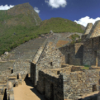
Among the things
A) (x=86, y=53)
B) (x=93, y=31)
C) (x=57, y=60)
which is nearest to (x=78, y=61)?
(x=86, y=53)

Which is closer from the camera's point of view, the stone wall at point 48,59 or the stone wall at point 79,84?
the stone wall at point 79,84

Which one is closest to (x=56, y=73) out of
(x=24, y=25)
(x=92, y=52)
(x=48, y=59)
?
(x=48, y=59)

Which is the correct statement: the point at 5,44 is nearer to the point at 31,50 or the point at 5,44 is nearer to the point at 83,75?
the point at 31,50

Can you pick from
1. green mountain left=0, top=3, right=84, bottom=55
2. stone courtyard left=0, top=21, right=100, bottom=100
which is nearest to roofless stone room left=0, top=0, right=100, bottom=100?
stone courtyard left=0, top=21, right=100, bottom=100

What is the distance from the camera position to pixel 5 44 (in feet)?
112

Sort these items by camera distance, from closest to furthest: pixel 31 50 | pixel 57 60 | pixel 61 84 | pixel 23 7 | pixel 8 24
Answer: pixel 61 84 < pixel 57 60 < pixel 31 50 < pixel 8 24 < pixel 23 7

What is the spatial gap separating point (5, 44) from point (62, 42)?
15.4 metres

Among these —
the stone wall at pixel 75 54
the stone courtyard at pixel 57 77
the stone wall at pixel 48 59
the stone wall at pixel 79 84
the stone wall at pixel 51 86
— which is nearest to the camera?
the stone wall at pixel 79 84

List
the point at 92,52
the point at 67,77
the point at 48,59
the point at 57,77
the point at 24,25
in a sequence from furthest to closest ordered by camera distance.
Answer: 1. the point at 24,25
2. the point at 92,52
3. the point at 48,59
4. the point at 57,77
5. the point at 67,77

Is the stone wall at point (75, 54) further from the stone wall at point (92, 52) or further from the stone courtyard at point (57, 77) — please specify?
the stone wall at point (92, 52)

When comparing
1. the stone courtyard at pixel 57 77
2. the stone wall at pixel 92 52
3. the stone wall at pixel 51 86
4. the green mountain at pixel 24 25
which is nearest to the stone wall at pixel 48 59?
the stone courtyard at pixel 57 77

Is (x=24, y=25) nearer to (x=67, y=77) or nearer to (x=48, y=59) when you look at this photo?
(x=48, y=59)

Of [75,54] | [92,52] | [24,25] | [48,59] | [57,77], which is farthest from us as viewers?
[24,25]

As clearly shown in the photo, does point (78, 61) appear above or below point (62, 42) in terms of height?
below
